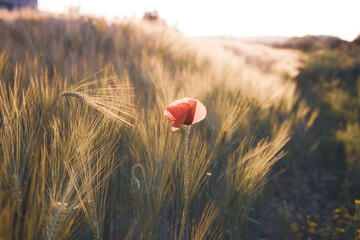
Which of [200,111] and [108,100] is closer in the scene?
[200,111]

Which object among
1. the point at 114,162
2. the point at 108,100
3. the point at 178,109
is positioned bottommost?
the point at 114,162

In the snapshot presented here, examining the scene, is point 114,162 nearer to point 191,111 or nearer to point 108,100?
point 108,100

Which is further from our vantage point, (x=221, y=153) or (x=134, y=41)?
(x=134, y=41)

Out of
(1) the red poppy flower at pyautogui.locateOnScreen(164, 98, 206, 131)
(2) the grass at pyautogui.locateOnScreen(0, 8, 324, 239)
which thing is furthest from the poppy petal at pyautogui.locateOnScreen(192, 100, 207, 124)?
(2) the grass at pyautogui.locateOnScreen(0, 8, 324, 239)

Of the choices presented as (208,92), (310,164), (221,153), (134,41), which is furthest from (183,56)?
(221,153)

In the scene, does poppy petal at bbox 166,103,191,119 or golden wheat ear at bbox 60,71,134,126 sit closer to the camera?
poppy petal at bbox 166,103,191,119

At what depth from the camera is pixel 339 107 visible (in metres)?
3.85

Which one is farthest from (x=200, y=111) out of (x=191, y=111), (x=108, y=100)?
(x=108, y=100)

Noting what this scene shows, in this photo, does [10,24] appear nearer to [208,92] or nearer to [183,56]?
[183,56]

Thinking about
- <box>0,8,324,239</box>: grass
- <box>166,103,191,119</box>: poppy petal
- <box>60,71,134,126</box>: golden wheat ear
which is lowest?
<box>0,8,324,239</box>: grass

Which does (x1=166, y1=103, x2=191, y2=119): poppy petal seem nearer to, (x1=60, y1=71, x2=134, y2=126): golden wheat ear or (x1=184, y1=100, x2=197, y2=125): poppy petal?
(x1=184, y1=100, x2=197, y2=125): poppy petal

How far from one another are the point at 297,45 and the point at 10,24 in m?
20.9

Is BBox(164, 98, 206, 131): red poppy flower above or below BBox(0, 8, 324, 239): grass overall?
above

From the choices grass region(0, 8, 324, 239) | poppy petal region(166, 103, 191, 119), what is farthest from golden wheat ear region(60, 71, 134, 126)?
poppy petal region(166, 103, 191, 119)
